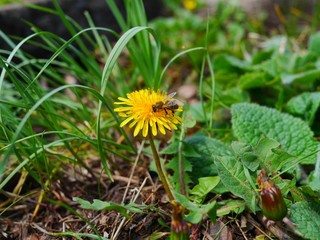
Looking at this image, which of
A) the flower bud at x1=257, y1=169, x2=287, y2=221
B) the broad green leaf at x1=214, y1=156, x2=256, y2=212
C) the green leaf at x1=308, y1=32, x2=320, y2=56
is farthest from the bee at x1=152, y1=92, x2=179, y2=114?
the green leaf at x1=308, y1=32, x2=320, y2=56

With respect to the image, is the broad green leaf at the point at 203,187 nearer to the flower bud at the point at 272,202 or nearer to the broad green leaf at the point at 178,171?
the broad green leaf at the point at 178,171

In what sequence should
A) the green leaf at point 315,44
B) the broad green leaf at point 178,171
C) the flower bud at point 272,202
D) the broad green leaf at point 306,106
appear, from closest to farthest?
the flower bud at point 272,202
the broad green leaf at point 178,171
the broad green leaf at point 306,106
the green leaf at point 315,44

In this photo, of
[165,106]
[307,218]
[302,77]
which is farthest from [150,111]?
[302,77]

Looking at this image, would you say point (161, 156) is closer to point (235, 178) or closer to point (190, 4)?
point (235, 178)

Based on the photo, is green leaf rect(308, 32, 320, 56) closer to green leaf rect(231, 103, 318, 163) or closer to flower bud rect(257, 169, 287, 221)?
green leaf rect(231, 103, 318, 163)

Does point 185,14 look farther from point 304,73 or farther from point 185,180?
point 185,180

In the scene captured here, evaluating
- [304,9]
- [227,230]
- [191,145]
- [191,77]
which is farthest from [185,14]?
[227,230]

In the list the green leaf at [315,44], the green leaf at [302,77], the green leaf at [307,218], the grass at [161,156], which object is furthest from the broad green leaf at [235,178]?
the green leaf at [315,44]
